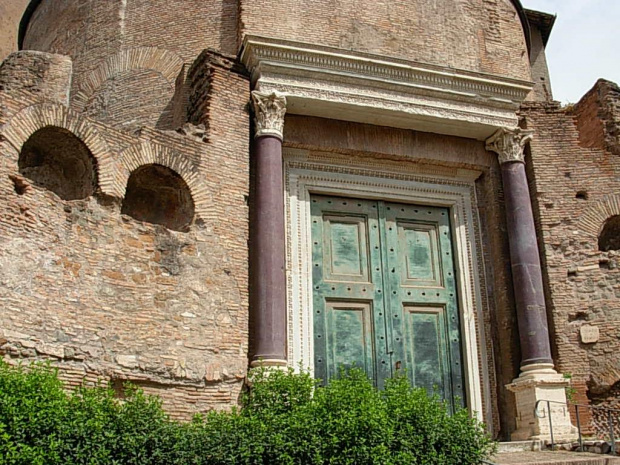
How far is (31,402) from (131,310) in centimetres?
241

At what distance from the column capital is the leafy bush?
362 cm

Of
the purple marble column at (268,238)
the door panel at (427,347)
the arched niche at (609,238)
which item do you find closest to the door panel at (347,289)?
the door panel at (427,347)

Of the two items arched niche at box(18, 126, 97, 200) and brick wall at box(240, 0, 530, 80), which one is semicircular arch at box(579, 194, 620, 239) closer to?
brick wall at box(240, 0, 530, 80)

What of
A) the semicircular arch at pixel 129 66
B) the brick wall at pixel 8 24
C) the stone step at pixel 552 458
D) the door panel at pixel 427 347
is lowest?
the stone step at pixel 552 458

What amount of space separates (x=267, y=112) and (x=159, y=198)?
1.98 metres

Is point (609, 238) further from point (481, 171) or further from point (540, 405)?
point (540, 405)

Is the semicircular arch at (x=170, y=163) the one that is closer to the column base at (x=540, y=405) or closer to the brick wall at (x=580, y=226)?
the column base at (x=540, y=405)

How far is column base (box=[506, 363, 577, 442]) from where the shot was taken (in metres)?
10.2

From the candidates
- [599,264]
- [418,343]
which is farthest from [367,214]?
[599,264]

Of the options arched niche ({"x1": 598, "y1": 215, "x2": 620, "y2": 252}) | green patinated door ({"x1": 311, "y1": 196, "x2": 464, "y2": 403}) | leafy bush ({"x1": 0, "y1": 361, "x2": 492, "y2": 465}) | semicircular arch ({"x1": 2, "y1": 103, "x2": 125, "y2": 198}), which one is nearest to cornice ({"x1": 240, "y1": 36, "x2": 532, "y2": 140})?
green patinated door ({"x1": 311, "y1": 196, "x2": 464, "y2": 403})

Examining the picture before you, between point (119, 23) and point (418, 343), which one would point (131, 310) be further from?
point (119, 23)

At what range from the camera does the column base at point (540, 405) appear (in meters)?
10.2

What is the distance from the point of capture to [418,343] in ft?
36.9

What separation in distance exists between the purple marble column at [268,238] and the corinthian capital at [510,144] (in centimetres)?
367
